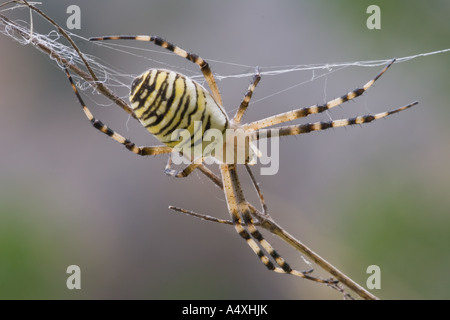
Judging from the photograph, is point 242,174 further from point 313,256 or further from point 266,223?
point 313,256

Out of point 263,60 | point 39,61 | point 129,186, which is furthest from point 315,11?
point 39,61

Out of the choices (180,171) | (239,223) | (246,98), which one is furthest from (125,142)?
(239,223)

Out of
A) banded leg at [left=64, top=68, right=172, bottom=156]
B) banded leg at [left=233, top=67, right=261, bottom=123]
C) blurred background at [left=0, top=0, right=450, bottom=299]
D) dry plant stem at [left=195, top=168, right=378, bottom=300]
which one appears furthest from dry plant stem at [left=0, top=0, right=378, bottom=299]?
blurred background at [left=0, top=0, right=450, bottom=299]

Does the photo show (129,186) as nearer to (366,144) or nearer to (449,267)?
(366,144)

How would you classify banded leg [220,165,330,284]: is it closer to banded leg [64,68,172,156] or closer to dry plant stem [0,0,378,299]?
banded leg [64,68,172,156]

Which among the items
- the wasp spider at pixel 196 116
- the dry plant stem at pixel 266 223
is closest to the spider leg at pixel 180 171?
the wasp spider at pixel 196 116

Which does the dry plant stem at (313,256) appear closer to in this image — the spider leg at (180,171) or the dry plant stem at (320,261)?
the dry plant stem at (320,261)

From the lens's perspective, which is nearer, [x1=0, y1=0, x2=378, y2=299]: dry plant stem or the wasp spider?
[x1=0, y1=0, x2=378, y2=299]: dry plant stem
